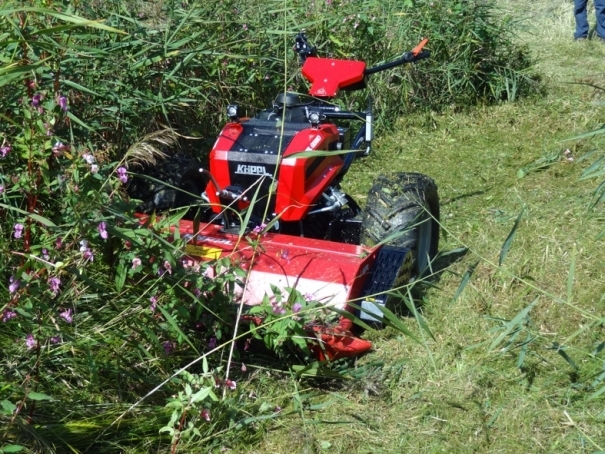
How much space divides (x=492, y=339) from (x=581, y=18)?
7.08m

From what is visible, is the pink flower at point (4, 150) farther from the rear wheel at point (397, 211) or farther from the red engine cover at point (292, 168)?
the rear wheel at point (397, 211)

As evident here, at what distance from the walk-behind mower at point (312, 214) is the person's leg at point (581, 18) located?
5.61 m

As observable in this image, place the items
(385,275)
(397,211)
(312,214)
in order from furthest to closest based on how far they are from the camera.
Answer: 1. (312,214)
2. (397,211)
3. (385,275)

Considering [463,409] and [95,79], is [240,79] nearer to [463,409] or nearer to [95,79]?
[95,79]

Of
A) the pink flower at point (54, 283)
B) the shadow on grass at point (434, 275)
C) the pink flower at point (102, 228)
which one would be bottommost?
the shadow on grass at point (434, 275)

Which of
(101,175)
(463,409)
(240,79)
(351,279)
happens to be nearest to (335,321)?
(351,279)

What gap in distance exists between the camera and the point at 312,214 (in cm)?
441

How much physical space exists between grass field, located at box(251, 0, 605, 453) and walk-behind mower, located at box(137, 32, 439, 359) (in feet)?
0.71

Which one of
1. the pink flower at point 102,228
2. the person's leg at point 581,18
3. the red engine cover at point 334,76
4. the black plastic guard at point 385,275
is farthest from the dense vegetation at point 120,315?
the person's leg at point 581,18

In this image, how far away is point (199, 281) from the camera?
10.7ft

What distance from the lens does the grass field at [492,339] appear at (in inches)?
127

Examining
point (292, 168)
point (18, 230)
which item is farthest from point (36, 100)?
point (292, 168)

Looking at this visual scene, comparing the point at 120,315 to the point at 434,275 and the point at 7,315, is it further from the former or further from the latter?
the point at 434,275

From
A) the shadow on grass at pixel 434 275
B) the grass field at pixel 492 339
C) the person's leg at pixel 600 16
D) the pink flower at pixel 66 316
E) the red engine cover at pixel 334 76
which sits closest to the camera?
the pink flower at pixel 66 316
